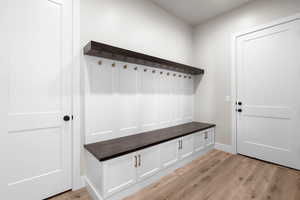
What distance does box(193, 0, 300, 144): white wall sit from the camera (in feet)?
8.48

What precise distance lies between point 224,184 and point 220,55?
2.53 m

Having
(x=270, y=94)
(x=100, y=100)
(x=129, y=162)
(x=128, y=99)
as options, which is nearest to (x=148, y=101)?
(x=128, y=99)

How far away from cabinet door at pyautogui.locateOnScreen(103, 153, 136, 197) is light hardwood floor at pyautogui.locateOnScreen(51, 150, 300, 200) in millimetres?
203

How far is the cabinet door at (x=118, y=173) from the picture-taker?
1465 mm

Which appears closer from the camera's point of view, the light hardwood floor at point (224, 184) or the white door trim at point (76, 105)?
the light hardwood floor at point (224, 184)

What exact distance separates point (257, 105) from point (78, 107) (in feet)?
9.99

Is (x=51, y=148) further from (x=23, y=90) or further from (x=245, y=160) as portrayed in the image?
(x=245, y=160)

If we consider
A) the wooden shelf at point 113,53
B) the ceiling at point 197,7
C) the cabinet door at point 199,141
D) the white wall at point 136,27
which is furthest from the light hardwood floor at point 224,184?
the ceiling at point 197,7

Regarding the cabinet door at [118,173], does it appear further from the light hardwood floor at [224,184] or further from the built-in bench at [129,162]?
the light hardwood floor at [224,184]

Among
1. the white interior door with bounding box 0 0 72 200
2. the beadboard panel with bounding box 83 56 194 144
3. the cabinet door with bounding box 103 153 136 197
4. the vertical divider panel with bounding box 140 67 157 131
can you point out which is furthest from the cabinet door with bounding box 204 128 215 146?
the white interior door with bounding box 0 0 72 200

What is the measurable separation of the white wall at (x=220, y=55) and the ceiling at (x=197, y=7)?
167mm

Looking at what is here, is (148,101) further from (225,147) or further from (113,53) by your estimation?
(225,147)

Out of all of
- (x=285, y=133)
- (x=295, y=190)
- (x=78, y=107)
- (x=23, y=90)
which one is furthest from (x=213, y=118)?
(x=23, y=90)

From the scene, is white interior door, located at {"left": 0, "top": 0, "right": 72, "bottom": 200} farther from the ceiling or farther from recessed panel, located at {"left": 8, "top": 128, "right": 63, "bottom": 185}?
the ceiling
